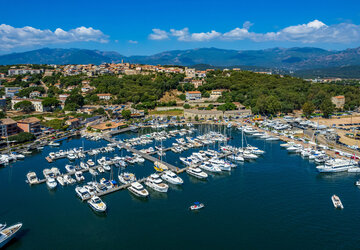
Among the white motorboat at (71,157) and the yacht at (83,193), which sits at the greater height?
the white motorboat at (71,157)

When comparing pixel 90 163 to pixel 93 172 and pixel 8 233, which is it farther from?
pixel 8 233

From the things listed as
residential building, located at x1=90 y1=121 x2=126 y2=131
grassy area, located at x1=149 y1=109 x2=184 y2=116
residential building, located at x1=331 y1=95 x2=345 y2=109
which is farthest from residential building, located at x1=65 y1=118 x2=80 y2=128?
residential building, located at x1=331 y1=95 x2=345 y2=109

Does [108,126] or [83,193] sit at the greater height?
[108,126]

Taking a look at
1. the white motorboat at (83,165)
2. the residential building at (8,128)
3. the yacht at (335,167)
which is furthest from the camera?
the residential building at (8,128)

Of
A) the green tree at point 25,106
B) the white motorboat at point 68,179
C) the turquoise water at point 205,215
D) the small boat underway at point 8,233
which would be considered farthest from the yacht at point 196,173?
the green tree at point 25,106

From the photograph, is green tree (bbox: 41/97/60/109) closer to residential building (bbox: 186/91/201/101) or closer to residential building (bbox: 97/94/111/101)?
residential building (bbox: 97/94/111/101)

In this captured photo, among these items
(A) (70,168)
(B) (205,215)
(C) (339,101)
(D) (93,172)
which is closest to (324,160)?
(B) (205,215)

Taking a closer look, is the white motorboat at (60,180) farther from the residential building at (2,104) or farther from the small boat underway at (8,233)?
the residential building at (2,104)
